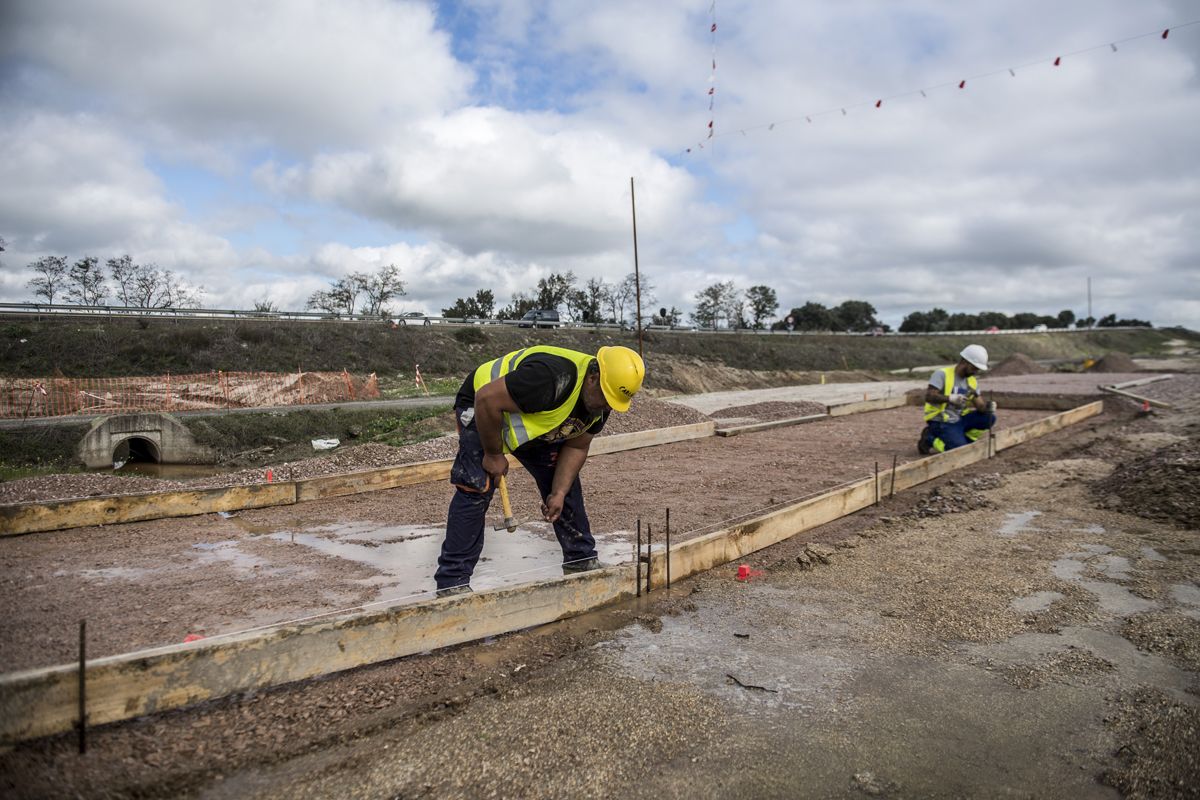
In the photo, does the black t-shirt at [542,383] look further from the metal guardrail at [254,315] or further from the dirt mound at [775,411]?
the metal guardrail at [254,315]

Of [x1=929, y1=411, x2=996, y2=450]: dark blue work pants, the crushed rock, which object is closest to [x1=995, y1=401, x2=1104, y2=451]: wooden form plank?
[x1=929, y1=411, x2=996, y2=450]: dark blue work pants

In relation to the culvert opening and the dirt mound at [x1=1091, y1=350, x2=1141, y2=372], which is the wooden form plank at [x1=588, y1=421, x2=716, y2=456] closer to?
the culvert opening

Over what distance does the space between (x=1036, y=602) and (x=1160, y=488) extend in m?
3.50

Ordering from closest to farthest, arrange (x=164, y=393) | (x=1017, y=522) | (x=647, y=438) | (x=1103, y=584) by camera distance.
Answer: (x=1103, y=584) < (x=1017, y=522) < (x=647, y=438) < (x=164, y=393)

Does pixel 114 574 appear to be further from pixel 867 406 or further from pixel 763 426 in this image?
pixel 867 406

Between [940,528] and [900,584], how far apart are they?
1816mm

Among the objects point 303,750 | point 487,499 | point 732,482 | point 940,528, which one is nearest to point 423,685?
point 303,750

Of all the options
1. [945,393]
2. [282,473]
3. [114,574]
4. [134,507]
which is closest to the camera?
[114,574]

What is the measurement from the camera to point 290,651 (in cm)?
A: 301

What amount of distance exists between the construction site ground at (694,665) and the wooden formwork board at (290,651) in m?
0.08

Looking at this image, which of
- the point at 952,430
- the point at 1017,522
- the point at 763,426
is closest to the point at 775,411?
the point at 763,426

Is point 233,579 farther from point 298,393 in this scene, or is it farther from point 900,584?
point 298,393

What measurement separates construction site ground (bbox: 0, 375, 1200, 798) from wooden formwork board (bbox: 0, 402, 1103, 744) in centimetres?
8

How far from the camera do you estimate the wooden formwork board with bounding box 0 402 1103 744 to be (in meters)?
2.47
